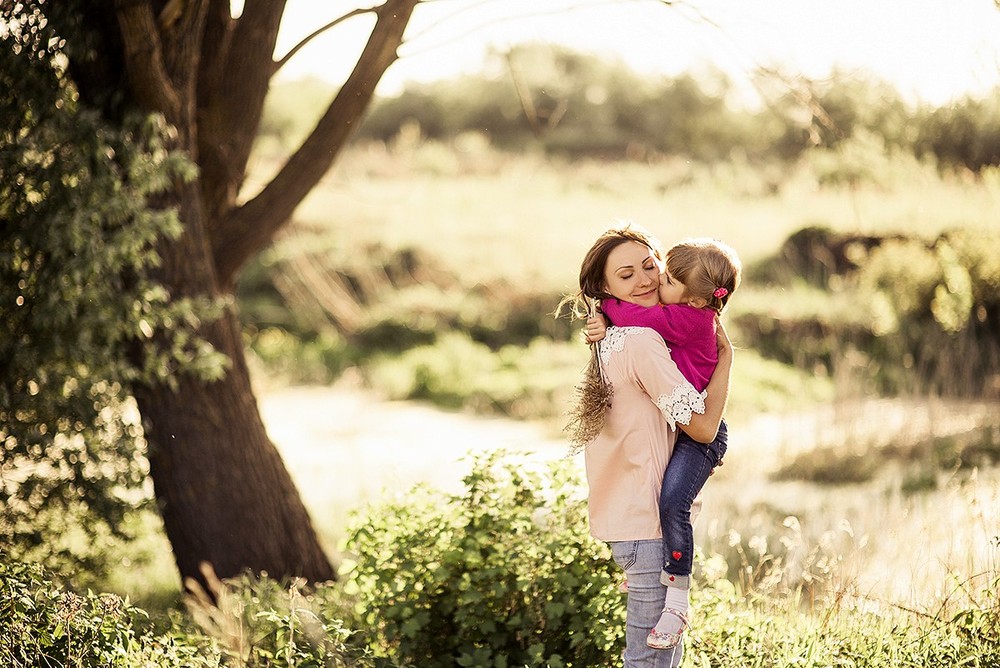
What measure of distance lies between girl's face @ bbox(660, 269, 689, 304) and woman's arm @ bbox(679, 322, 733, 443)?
200 millimetres

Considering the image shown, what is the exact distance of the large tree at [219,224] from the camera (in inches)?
175

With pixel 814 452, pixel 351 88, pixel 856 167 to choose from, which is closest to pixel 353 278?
pixel 856 167

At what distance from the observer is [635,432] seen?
3.10 meters

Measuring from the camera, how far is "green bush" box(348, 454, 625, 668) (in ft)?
11.9

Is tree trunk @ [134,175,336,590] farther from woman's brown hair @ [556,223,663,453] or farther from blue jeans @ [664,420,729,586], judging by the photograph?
blue jeans @ [664,420,729,586]

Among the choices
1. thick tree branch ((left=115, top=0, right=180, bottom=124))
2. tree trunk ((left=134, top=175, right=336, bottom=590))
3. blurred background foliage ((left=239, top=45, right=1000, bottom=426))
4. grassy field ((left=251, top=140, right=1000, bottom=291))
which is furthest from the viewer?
grassy field ((left=251, top=140, right=1000, bottom=291))

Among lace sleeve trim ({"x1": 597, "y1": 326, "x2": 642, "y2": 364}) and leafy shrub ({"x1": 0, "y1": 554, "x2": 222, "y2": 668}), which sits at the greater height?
lace sleeve trim ({"x1": 597, "y1": 326, "x2": 642, "y2": 364})

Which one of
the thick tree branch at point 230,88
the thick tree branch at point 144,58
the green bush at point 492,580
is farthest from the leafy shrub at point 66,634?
the thick tree branch at point 230,88

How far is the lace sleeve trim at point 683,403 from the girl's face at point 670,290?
29cm

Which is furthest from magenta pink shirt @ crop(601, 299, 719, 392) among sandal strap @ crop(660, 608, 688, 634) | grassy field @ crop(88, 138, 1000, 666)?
sandal strap @ crop(660, 608, 688, 634)

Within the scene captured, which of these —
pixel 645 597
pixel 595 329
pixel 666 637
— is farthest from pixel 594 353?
pixel 666 637

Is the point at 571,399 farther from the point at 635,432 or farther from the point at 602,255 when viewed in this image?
the point at 602,255

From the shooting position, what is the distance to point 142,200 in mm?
4383

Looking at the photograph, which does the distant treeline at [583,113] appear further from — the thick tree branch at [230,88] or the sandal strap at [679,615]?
the sandal strap at [679,615]
